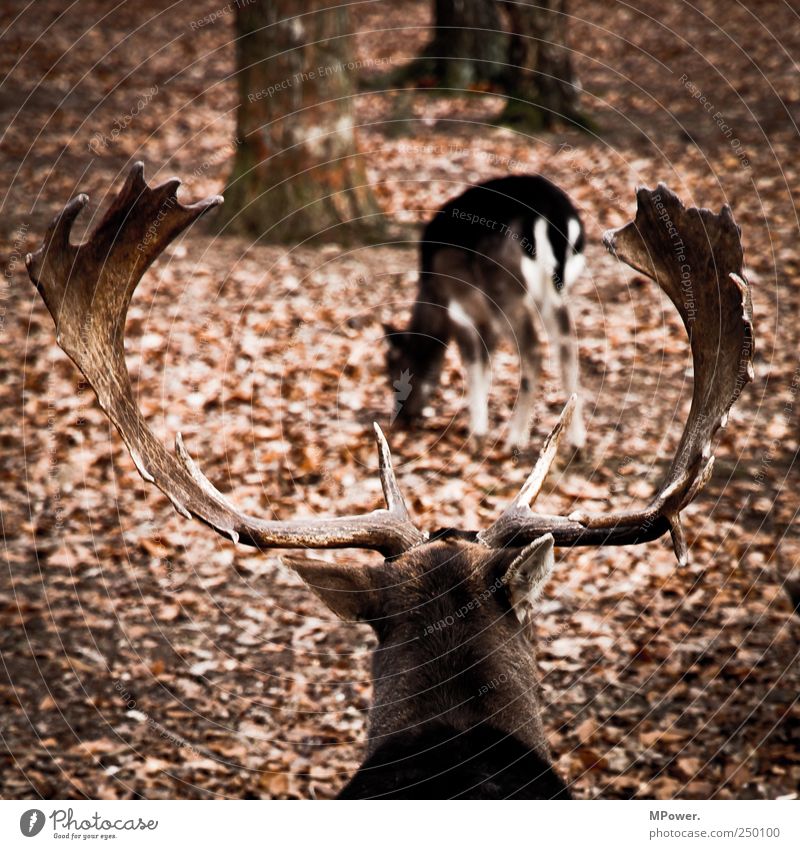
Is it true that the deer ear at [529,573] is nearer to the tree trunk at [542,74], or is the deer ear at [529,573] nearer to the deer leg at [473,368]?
the deer leg at [473,368]

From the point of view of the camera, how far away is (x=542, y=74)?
12672mm

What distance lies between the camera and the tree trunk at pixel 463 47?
44.9 ft

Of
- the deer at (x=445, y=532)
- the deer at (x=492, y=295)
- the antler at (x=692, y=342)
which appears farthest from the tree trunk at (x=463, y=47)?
the deer at (x=445, y=532)

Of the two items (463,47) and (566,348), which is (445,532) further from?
(463,47)

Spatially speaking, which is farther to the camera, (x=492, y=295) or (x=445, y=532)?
(x=492, y=295)

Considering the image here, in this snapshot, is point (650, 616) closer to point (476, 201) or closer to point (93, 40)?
point (476, 201)

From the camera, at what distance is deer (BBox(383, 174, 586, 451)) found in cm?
712

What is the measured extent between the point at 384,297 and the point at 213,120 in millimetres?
6485

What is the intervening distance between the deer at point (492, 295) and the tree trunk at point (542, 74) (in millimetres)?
5792

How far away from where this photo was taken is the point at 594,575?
246 inches

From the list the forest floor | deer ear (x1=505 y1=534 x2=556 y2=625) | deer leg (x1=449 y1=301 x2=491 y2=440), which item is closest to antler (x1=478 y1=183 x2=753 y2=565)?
deer ear (x1=505 y1=534 x2=556 y2=625)

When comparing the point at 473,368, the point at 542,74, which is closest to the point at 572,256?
the point at 473,368

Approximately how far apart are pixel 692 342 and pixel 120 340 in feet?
7.63

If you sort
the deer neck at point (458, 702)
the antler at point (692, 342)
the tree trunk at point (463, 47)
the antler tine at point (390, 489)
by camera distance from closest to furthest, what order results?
the deer neck at point (458, 702) → the antler at point (692, 342) → the antler tine at point (390, 489) → the tree trunk at point (463, 47)
